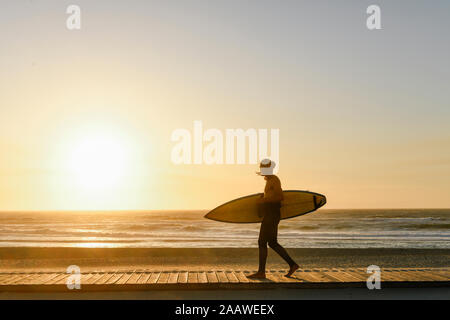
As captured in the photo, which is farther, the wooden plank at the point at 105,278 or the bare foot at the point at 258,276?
the bare foot at the point at 258,276

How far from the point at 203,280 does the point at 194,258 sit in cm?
1347

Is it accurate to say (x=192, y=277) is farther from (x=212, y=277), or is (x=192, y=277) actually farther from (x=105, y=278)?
(x=105, y=278)

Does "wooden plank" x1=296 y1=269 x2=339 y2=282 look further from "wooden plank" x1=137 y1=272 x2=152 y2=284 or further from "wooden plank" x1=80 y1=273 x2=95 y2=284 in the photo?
"wooden plank" x1=80 y1=273 x2=95 y2=284

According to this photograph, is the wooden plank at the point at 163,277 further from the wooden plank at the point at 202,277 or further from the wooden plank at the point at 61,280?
the wooden plank at the point at 61,280

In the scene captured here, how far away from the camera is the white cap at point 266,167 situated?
7.66 metres

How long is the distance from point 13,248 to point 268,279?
20852 mm

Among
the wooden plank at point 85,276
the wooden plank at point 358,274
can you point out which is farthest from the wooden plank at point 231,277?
the wooden plank at point 85,276

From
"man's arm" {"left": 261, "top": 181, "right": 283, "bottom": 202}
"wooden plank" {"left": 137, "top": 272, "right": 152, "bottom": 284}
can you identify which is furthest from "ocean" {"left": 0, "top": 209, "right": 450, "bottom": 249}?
"man's arm" {"left": 261, "top": 181, "right": 283, "bottom": 202}

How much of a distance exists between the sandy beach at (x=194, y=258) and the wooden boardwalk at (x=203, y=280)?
887cm

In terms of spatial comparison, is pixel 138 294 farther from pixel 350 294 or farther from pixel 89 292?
pixel 350 294

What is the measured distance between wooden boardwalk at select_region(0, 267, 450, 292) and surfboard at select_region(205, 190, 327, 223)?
1495 mm
